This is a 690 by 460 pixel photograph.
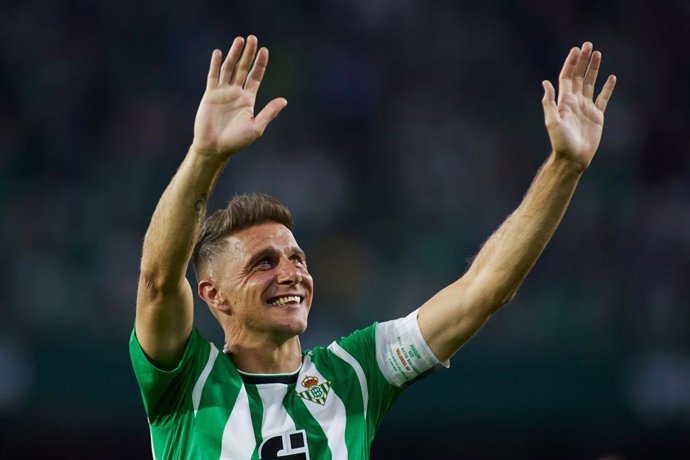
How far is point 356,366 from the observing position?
167 inches

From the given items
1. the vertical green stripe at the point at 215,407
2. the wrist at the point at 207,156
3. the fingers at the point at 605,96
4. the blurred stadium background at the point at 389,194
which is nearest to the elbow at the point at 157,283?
the wrist at the point at 207,156

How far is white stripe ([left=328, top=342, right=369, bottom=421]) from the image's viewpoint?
4191 mm

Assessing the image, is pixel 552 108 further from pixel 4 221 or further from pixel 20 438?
pixel 4 221

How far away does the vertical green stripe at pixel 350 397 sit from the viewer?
159 inches

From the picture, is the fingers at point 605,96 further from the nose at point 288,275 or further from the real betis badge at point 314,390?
the real betis badge at point 314,390

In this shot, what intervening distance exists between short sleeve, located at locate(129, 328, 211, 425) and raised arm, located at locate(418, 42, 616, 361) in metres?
0.87

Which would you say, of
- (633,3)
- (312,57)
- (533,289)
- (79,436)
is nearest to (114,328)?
(79,436)

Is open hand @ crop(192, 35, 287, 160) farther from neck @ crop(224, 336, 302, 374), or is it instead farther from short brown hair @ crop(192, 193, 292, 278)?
neck @ crop(224, 336, 302, 374)

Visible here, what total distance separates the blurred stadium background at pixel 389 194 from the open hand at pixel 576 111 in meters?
4.43

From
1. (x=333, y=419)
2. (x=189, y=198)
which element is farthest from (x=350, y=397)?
(x=189, y=198)

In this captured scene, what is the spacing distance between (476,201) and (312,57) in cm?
261

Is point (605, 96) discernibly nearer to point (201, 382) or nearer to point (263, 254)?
point (263, 254)

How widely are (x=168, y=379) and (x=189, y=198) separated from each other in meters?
0.68

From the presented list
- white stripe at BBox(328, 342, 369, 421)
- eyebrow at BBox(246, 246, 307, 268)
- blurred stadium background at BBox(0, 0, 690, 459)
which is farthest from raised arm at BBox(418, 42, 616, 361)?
blurred stadium background at BBox(0, 0, 690, 459)
